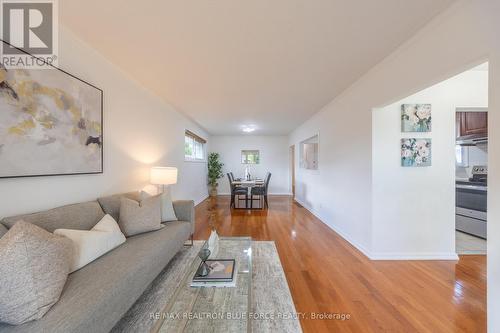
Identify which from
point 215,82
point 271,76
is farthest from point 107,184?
point 271,76

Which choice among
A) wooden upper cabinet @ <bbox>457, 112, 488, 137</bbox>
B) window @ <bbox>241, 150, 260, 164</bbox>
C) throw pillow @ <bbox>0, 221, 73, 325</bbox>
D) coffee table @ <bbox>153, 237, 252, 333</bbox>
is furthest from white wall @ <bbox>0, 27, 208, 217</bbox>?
wooden upper cabinet @ <bbox>457, 112, 488, 137</bbox>

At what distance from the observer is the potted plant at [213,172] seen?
24.5ft

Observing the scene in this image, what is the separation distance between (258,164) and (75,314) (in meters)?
7.35

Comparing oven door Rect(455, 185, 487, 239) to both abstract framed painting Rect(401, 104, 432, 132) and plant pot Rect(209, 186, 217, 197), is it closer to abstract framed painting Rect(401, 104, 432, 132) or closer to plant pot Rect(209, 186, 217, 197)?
abstract framed painting Rect(401, 104, 432, 132)

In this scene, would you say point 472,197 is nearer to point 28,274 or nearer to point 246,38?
point 246,38

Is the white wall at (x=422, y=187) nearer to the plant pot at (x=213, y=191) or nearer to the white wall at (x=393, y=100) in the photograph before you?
the white wall at (x=393, y=100)

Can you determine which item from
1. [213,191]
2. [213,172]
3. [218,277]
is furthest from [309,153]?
[218,277]

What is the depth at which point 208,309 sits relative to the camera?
48.6 inches

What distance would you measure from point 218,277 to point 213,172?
615 centimetres

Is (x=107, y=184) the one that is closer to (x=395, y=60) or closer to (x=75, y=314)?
(x=75, y=314)

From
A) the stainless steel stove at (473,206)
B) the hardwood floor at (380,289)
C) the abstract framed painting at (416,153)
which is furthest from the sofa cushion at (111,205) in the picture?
the stainless steel stove at (473,206)

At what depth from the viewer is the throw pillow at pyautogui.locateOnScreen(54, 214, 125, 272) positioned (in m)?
1.41

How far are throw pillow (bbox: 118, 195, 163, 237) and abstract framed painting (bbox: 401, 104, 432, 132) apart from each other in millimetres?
3249

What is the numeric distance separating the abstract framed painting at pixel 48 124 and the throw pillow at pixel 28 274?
743mm
